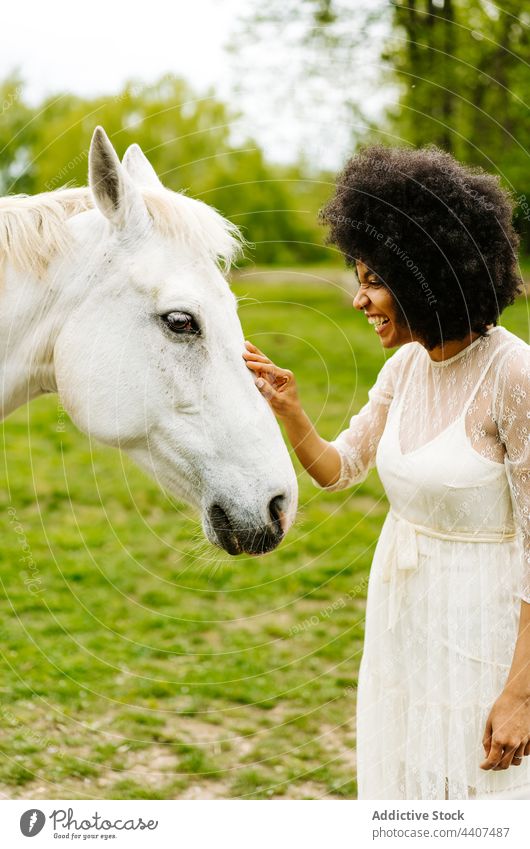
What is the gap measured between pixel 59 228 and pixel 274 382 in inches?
32.5

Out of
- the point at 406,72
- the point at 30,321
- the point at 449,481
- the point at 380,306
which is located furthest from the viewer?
the point at 406,72

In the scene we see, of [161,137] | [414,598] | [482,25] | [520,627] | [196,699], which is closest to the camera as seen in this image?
[520,627]

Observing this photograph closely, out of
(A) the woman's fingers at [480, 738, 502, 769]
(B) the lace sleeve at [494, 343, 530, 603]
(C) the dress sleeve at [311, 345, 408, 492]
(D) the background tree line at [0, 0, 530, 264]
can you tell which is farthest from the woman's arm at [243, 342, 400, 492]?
(D) the background tree line at [0, 0, 530, 264]

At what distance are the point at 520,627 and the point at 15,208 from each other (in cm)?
192

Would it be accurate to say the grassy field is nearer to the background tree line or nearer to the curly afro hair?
the curly afro hair

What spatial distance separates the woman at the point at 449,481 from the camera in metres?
2.08

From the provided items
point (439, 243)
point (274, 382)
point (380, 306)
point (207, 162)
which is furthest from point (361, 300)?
point (207, 162)

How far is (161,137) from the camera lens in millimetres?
12805

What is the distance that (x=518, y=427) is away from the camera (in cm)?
202

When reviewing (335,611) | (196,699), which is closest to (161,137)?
(335,611)

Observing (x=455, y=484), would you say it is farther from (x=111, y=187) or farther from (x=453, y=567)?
(x=111, y=187)

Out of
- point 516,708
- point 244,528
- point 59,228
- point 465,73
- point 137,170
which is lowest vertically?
point 516,708

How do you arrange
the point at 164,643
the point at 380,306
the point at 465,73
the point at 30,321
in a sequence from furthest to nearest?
1. the point at 465,73
2. the point at 164,643
3. the point at 30,321
4. the point at 380,306

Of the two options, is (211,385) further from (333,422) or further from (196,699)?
(333,422)
